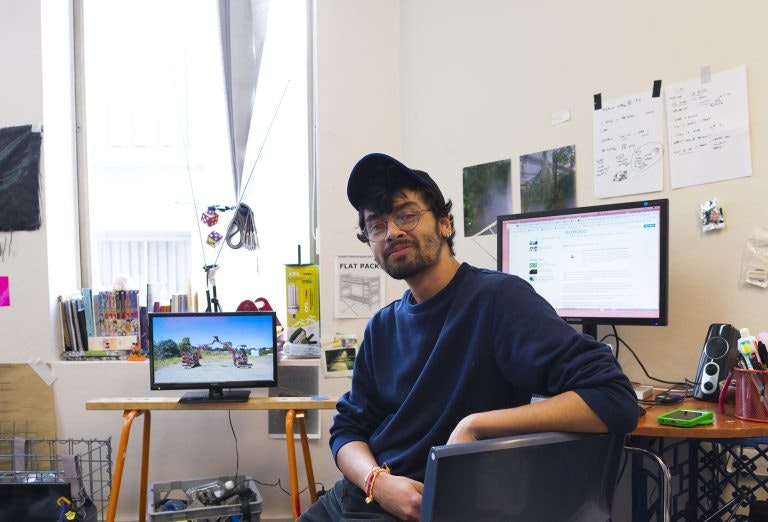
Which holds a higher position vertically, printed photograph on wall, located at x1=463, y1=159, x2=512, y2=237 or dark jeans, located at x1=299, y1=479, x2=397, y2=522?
printed photograph on wall, located at x1=463, y1=159, x2=512, y2=237

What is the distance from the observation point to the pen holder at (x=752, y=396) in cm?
135

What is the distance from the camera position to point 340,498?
4.04 feet

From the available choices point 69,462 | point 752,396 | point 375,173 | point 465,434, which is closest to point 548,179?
point 752,396

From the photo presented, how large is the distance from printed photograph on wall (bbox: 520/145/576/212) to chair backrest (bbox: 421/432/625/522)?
136 centimetres

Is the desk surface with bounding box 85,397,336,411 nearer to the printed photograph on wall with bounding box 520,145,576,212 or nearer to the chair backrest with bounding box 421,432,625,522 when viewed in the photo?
the printed photograph on wall with bounding box 520,145,576,212

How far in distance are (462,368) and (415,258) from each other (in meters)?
0.25

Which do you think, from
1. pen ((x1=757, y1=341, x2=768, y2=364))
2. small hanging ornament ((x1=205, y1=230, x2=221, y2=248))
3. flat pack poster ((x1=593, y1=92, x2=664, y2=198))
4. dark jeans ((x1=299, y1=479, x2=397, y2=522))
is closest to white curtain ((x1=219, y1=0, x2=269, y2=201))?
small hanging ornament ((x1=205, y1=230, x2=221, y2=248))

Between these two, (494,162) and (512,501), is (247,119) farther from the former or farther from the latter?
(512,501)

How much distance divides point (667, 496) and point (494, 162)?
1512 mm

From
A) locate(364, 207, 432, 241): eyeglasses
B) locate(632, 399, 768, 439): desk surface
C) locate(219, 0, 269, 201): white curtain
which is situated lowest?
locate(632, 399, 768, 439): desk surface

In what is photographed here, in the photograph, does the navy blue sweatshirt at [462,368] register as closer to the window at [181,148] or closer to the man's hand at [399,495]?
the man's hand at [399,495]

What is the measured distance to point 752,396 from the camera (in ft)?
4.48

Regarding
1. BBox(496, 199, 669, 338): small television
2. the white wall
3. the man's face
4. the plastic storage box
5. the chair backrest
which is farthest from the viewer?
the white wall

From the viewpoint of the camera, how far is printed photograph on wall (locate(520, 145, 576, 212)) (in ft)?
6.98
